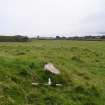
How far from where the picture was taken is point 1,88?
8.84 meters

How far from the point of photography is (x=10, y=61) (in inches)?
460

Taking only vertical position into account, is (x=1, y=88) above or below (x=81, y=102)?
above

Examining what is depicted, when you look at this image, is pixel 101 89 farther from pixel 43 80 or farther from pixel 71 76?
pixel 43 80

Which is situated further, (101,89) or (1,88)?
(101,89)

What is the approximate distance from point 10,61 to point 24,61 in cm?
61

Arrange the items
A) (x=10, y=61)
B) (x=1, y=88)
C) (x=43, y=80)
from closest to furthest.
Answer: (x=1, y=88) → (x=43, y=80) → (x=10, y=61)

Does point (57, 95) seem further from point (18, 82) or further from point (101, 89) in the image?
point (101, 89)

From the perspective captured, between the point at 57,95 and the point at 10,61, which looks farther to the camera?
the point at 10,61

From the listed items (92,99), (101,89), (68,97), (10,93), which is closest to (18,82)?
(10,93)

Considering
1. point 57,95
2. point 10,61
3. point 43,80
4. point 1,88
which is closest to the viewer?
point 1,88

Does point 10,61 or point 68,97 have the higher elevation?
point 10,61

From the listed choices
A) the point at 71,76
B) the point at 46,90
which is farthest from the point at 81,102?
the point at 71,76

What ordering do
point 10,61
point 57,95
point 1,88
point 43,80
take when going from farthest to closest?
point 10,61 < point 43,80 < point 57,95 < point 1,88

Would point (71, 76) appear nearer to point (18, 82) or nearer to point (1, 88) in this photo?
point (18, 82)
